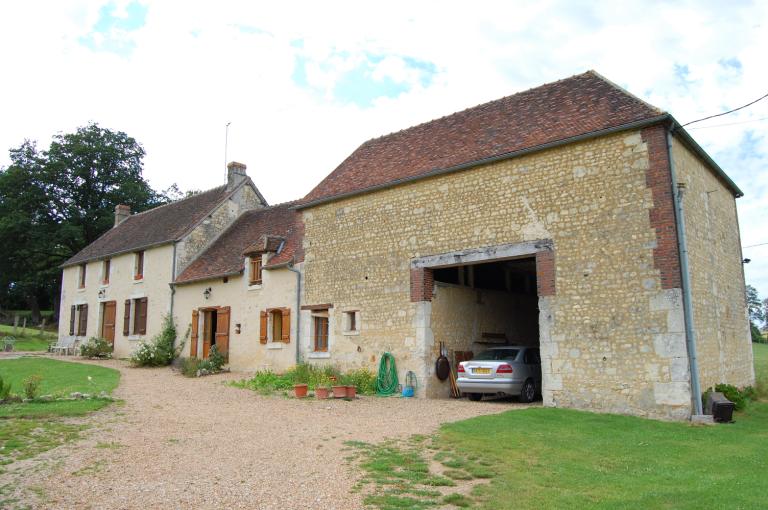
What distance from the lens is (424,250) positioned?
1437 centimetres

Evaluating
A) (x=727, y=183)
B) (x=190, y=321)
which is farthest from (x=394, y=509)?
(x=190, y=321)

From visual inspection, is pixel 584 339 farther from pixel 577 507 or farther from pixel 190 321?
pixel 190 321

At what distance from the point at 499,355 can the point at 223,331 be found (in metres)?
10.6

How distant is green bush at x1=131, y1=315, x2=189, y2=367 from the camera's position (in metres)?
21.3

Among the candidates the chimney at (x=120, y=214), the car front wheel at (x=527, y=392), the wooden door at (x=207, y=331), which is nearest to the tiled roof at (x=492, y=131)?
the car front wheel at (x=527, y=392)

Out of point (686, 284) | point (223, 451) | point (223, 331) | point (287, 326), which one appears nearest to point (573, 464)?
point (223, 451)

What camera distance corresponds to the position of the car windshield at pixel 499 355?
1336 centimetres

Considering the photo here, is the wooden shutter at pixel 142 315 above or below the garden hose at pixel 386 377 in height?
above

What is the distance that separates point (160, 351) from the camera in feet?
70.3

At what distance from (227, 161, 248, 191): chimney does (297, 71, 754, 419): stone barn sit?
8950 millimetres

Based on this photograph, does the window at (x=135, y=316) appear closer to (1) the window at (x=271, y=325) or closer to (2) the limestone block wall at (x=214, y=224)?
(2) the limestone block wall at (x=214, y=224)

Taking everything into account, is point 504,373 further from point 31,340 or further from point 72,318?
point 31,340

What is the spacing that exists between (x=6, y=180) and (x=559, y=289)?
122ft

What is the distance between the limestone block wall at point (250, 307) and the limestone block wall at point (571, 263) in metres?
3.33
